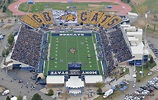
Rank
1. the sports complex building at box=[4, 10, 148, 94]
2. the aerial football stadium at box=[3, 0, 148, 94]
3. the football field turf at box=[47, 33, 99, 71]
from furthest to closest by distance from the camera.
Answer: the football field turf at box=[47, 33, 99, 71]
the sports complex building at box=[4, 10, 148, 94]
the aerial football stadium at box=[3, 0, 148, 94]

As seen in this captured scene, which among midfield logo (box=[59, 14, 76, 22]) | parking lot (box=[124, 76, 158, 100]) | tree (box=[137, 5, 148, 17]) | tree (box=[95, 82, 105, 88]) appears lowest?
parking lot (box=[124, 76, 158, 100])

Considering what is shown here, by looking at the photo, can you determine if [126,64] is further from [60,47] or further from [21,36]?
[21,36]

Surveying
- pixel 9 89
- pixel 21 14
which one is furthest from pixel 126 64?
pixel 21 14

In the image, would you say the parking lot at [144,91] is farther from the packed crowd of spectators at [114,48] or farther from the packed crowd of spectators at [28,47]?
the packed crowd of spectators at [28,47]

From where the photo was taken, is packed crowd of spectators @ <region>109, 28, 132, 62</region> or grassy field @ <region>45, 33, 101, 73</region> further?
packed crowd of spectators @ <region>109, 28, 132, 62</region>

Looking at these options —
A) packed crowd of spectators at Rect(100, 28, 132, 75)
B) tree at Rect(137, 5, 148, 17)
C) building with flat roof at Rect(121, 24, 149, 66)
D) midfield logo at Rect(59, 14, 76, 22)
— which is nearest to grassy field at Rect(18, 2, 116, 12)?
midfield logo at Rect(59, 14, 76, 22)

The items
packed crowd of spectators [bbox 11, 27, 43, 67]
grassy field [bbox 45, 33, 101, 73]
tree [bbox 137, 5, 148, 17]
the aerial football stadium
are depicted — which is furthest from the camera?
tree [bbox 137, 5, 148, 17]

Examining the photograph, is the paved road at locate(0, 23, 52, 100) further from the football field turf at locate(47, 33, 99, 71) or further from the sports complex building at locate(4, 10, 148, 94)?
the football field turf at locate(47, 33, 99, 71)
